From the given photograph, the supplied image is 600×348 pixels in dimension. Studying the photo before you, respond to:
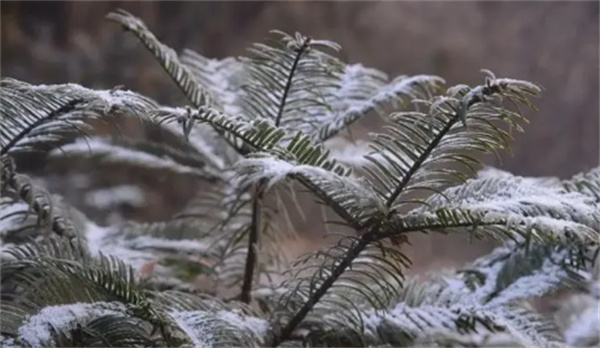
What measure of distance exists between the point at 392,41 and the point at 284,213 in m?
1.54

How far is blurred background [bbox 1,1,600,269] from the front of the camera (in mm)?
2268

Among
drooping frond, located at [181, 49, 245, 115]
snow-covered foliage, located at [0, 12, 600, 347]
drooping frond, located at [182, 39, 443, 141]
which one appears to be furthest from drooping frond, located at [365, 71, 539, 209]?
drooping frond, located at [181, 49, 245, 115]

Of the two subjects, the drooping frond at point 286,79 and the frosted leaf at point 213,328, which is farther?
the drooping frond at point 286,79

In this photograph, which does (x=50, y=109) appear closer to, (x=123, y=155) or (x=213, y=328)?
(x=213, y=328)

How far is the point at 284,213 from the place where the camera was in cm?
102

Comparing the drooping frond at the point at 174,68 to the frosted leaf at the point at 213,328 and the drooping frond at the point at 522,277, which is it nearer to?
the frosted leaf at the point at 213,328

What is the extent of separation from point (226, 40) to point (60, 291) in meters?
1.77

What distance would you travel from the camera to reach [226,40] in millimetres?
2352

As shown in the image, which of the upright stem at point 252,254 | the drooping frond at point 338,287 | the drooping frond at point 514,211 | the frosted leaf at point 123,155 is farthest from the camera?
the frosted leaf at point 123,155

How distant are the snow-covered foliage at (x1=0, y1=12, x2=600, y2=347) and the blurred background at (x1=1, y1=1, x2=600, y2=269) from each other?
3.85 feet

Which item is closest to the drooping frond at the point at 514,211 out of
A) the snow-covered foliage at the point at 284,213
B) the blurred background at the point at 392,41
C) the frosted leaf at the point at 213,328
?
the snow-covered foliage at the point at 284,213

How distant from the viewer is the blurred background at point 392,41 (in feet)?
7.44

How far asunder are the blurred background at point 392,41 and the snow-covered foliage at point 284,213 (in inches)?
46.2

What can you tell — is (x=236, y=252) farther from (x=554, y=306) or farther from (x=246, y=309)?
(x=554, y=306)
